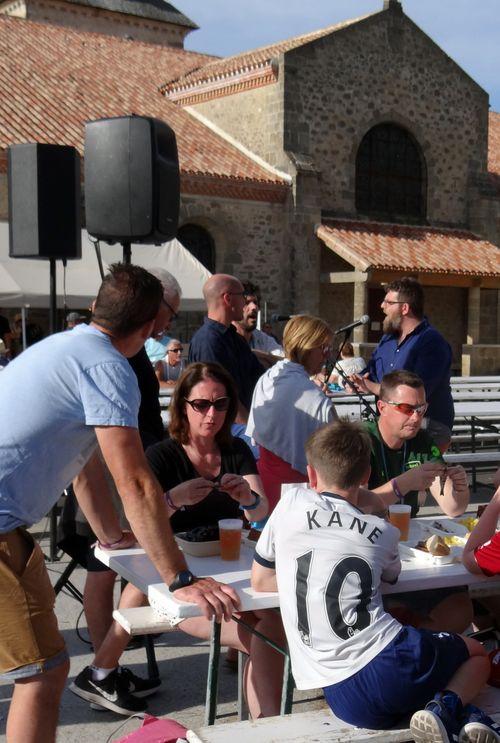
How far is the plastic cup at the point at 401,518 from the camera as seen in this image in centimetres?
337

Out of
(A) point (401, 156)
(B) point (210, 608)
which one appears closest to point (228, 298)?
(B) point (210, 608)

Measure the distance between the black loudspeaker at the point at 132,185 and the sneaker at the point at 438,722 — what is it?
399 cm

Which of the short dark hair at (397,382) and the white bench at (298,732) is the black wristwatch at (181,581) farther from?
the short dark hair at (397,382)

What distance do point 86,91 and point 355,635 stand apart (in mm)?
18615

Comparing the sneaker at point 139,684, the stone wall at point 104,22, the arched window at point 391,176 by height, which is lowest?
the sneaker at point 139,684

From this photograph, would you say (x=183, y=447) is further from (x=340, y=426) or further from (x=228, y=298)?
(x=228, y=298)

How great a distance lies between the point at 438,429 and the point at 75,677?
8.37 feet

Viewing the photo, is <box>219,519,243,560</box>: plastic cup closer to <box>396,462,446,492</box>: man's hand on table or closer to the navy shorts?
the navy shorts

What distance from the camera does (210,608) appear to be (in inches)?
102

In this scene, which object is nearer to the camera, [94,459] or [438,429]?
[94,459]

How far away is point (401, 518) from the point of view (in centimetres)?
338

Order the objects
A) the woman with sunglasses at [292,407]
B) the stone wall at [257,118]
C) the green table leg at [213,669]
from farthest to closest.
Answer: the stone wall at [257,118], the woman with sunglasses at [292,407], the green table leg at [213,669]

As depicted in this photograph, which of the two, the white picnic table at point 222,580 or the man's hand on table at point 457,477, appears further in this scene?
the man's hand on table at point 457,477

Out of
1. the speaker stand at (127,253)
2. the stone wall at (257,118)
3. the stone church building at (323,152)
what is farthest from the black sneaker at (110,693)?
the stone wall at (257,118)
